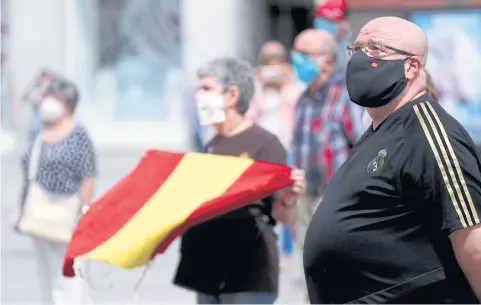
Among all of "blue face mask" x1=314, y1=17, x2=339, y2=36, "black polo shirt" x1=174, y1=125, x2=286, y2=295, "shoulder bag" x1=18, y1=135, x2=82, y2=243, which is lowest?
"shoulder bag" x1=18, y1=135, x2=82, y2=243

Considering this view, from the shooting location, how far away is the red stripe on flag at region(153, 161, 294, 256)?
15.0ft

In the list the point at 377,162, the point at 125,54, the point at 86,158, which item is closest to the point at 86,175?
the point at 86,158

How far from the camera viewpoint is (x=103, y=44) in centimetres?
1662

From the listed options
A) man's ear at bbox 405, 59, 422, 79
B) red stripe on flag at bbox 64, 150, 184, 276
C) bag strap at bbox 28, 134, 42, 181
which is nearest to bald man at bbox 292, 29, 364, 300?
bag strap at bbox 28, 134, 42, 181

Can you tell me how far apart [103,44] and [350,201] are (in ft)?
44.7

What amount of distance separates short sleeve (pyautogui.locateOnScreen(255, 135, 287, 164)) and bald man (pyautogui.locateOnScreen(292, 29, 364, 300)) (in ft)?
6.16

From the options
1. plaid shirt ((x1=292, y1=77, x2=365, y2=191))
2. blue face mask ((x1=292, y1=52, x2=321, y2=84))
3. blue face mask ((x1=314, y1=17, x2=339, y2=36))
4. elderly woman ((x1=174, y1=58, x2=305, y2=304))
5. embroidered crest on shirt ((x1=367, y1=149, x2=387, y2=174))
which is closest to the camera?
embroidered crest on shirt ((x1=367, y1=149, x2=387, y2=174))

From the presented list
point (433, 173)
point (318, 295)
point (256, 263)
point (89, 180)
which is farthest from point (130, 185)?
point (433, 173)

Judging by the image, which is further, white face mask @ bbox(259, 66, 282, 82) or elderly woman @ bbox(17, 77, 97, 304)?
white face mask @ bbox(259, 66, 282, 82)

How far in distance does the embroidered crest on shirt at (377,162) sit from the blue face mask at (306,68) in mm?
3887

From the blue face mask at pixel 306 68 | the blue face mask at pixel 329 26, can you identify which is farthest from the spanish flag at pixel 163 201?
the blue face mask at pixel 329 26

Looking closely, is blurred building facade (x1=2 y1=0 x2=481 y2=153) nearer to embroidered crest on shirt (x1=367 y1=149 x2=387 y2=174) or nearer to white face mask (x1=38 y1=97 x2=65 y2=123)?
white face mask (x1=38 y1=97 x2=65 y2=123)

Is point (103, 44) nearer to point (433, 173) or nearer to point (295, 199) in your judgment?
point (295, 199)

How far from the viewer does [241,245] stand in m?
4.76
